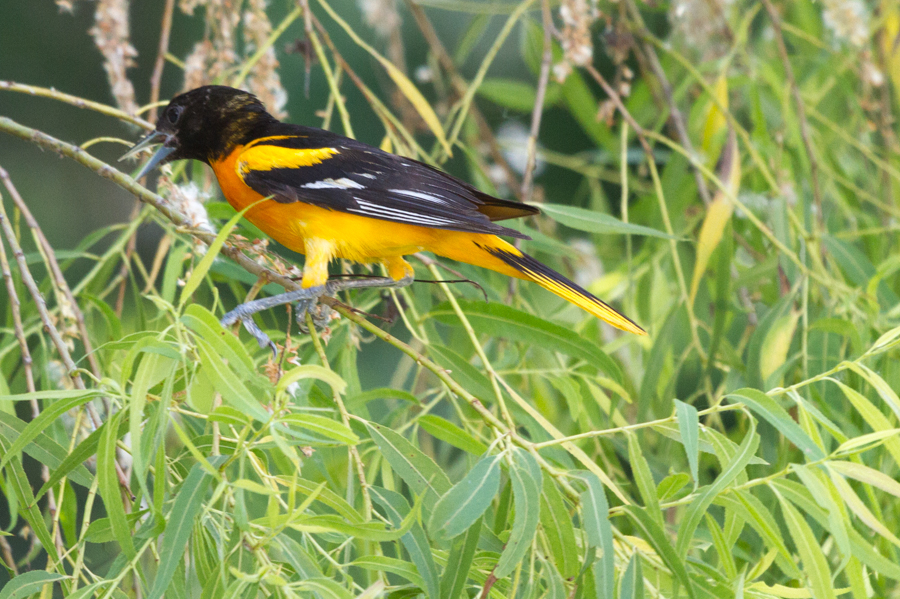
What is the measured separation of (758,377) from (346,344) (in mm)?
902

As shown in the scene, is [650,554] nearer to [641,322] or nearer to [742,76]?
[641,322]

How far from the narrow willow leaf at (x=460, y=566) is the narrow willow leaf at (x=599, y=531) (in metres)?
0.13

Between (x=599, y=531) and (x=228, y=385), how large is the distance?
1.45 ft

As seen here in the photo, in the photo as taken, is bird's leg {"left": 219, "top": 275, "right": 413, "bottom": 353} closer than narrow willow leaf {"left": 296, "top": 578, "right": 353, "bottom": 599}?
No

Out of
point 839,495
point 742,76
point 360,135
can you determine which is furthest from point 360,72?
point 839,495

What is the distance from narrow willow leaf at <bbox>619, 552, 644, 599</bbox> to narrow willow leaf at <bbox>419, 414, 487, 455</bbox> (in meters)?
0.30

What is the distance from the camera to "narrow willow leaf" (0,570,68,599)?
38.1 inches

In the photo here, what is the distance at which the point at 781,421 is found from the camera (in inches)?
37.0

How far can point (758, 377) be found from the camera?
1796 mm

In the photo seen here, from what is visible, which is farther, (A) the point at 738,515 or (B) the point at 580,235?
(B) the point at 580,235

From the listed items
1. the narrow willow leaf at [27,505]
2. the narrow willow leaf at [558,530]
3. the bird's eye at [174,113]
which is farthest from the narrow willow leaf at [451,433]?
the bird's eye at [174,113]

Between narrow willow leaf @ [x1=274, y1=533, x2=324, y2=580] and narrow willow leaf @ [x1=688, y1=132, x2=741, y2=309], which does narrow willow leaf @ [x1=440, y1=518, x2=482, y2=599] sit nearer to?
narrow willow leaf @ [x1=274, y1=533, x2=324, y2=580]

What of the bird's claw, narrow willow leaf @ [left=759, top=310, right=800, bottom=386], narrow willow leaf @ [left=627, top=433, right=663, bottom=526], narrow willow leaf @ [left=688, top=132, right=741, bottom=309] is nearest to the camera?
narrow willow leaf @ [left=627, top=433, right=663, bottom=526]

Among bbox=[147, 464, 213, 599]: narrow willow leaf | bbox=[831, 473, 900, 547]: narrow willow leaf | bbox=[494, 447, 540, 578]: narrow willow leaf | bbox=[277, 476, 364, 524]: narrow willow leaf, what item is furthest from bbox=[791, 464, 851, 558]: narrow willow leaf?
bbox=[147, 464, 213, 599]: narrow willow leaf
